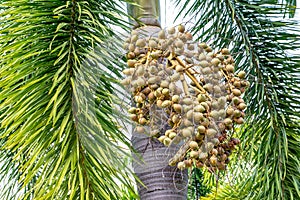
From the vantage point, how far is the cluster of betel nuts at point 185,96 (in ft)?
3.16

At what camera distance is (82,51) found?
45.9 inches

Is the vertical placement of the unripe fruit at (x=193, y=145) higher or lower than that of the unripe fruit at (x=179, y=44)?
lower

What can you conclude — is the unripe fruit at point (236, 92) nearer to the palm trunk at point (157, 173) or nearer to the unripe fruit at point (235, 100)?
the unripe fruit at point (235, 100)

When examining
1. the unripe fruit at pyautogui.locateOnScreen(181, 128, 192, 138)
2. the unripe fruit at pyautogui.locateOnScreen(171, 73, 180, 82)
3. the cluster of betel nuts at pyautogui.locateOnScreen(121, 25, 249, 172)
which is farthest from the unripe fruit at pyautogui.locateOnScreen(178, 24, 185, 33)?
the unripe fruit at pyautogui.locateOnScreen(181, 128, 192, 138)

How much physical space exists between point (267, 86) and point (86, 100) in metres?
0.68

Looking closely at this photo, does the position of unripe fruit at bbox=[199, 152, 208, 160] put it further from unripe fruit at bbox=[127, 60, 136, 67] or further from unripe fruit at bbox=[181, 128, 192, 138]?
unripe fruit at bbox=[127, 60, 136, 67]

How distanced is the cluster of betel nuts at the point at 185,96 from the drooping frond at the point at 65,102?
77mm

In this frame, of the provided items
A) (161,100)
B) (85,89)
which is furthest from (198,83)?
(85,89)

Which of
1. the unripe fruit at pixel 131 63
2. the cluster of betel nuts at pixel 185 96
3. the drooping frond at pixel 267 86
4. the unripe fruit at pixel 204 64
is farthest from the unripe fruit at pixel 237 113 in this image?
the drooping frond at pixel 267 86

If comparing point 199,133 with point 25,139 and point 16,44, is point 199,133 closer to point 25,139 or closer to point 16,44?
point 25,139

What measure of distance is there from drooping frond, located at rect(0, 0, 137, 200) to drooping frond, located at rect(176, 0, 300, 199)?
33 cm

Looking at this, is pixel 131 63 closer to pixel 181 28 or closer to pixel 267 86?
pixel 181 28

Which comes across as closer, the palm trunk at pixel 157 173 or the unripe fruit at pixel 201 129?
the unripe fruit at pixel 201 129

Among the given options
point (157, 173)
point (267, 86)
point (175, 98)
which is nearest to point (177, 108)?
point (175, 98)
